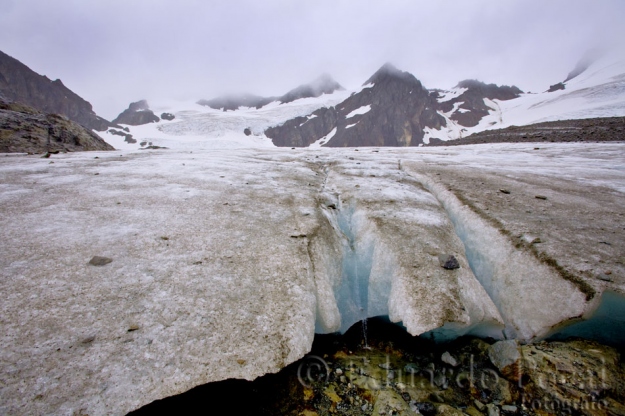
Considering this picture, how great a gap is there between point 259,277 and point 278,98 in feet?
556

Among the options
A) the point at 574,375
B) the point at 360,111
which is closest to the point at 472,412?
the point at 574,375

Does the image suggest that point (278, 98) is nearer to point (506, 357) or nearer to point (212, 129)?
point (212, 129)

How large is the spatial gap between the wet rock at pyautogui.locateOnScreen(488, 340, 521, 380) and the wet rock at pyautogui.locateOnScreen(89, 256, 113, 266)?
15.0 feet

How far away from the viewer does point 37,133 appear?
14086 mm

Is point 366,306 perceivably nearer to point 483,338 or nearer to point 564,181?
point 483,338

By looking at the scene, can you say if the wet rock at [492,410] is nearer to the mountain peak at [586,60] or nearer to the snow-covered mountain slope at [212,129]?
the snow-covered mountain slope at [212,129]

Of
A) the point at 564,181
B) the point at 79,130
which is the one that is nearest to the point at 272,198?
the point at 564,181

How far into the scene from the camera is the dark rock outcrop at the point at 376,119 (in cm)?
10806

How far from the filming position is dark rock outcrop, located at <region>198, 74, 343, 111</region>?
155 metres

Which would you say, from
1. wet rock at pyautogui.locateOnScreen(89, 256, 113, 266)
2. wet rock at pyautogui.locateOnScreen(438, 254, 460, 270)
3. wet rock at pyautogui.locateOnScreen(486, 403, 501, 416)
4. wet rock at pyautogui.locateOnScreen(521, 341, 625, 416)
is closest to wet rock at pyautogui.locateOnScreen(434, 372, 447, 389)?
wet rock at pyautogui.locateOnScreen(486, 403, 501, 416)

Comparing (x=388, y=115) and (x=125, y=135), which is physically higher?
(x=388, y=115)

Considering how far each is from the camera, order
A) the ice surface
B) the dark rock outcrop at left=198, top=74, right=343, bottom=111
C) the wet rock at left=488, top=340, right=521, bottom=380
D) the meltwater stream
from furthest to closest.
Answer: the dark rock outcrop at left=198, top=74, right=343, bottom=111 < the ice surface < the meltwater stream < the wet rock at left=488, top=340, right=521, bottom=380

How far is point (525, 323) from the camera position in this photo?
3303mm

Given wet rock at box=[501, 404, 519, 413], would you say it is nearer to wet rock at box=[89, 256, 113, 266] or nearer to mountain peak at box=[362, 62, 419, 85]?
wet rock at box=[89, 256, 113, 266]
